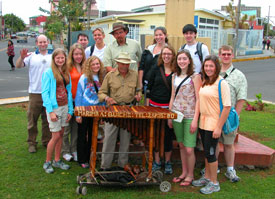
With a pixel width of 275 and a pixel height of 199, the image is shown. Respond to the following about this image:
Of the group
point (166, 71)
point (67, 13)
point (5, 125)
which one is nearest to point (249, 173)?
point (166, 71)

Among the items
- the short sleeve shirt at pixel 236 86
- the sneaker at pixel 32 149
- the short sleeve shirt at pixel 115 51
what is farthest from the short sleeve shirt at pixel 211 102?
the sneaker at pixel 32 149

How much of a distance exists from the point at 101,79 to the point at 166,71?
3.50 ft

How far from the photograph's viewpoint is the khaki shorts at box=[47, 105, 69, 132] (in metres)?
4.66

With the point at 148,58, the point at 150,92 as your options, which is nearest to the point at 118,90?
the point at 150,92

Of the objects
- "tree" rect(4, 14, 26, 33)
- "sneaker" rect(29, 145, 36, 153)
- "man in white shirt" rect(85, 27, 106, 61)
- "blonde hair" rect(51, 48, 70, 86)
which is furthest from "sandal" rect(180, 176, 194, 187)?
"tree" rect(4, 14, 26, 33)

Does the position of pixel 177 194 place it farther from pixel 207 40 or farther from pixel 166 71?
pixel 207 40

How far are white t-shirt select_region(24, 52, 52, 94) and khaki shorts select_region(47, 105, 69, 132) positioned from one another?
91 centimetres

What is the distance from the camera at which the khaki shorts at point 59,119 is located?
4.66 meters

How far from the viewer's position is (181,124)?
4.39 m

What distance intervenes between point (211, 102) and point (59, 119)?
222 centimetres

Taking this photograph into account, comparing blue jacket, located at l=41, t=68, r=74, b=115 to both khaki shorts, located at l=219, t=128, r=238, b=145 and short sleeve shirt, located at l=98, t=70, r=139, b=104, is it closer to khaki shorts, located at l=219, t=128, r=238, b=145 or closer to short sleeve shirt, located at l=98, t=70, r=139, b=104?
short sleeve shirt, located at l=98, t=70, r=139, b=104

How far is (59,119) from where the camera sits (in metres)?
4.69

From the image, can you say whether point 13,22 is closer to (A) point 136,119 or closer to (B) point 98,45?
(B) point 98,45

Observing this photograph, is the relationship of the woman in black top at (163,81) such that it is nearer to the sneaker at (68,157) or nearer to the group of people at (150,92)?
the group of people at (150,92)
